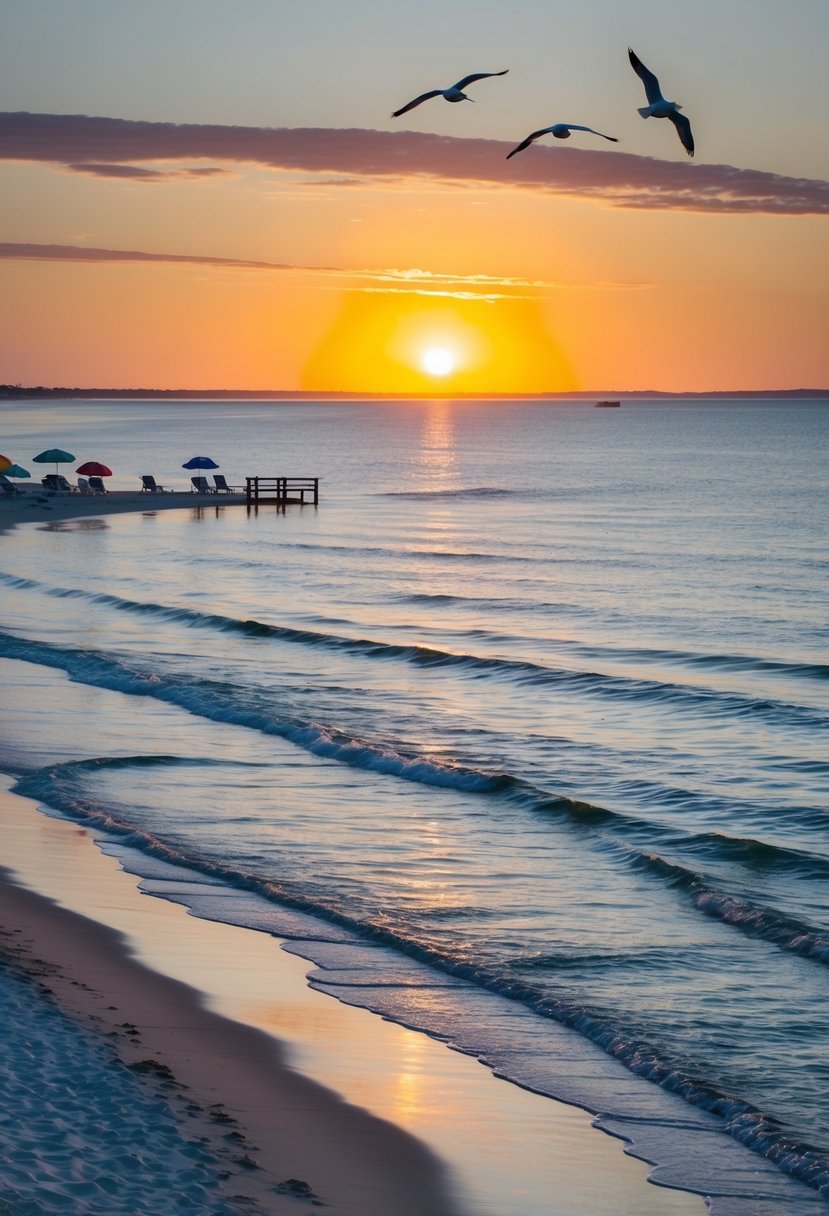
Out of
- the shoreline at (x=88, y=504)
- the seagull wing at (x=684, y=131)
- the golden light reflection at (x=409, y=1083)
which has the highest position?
the seagull wing at (x=684, y=131)

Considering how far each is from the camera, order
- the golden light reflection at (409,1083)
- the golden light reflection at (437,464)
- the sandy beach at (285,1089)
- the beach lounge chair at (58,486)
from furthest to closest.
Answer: the golden light reflection at (437,464), the beach lounge chair at (58,486), the golden light reflection at (409,1083), the sandy beach at (285,1089)

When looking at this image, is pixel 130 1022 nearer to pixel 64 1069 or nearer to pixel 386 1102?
pixel 64 1069

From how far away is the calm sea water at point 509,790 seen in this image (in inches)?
402

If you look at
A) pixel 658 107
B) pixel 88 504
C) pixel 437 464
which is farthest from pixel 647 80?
pixel 437 464

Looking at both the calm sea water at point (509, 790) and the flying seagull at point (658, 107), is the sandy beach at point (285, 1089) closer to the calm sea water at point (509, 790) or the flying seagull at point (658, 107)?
the calm sea water at point (509, 790)

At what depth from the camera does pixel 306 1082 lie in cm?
923

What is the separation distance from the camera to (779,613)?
3612 centimetres

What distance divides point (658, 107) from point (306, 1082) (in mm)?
7109

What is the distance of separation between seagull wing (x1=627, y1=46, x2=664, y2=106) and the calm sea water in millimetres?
6749

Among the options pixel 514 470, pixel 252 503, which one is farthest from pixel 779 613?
pixel 514 470

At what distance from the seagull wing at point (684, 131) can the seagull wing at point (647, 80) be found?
0.72 feet

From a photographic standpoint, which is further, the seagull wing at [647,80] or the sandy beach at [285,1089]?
the seagull wing at [647,80]

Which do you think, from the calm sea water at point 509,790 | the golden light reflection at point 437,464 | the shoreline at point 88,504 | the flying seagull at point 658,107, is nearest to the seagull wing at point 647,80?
the flying seagull at point 658,107

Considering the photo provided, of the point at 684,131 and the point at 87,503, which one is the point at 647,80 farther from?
the point at 87,503
